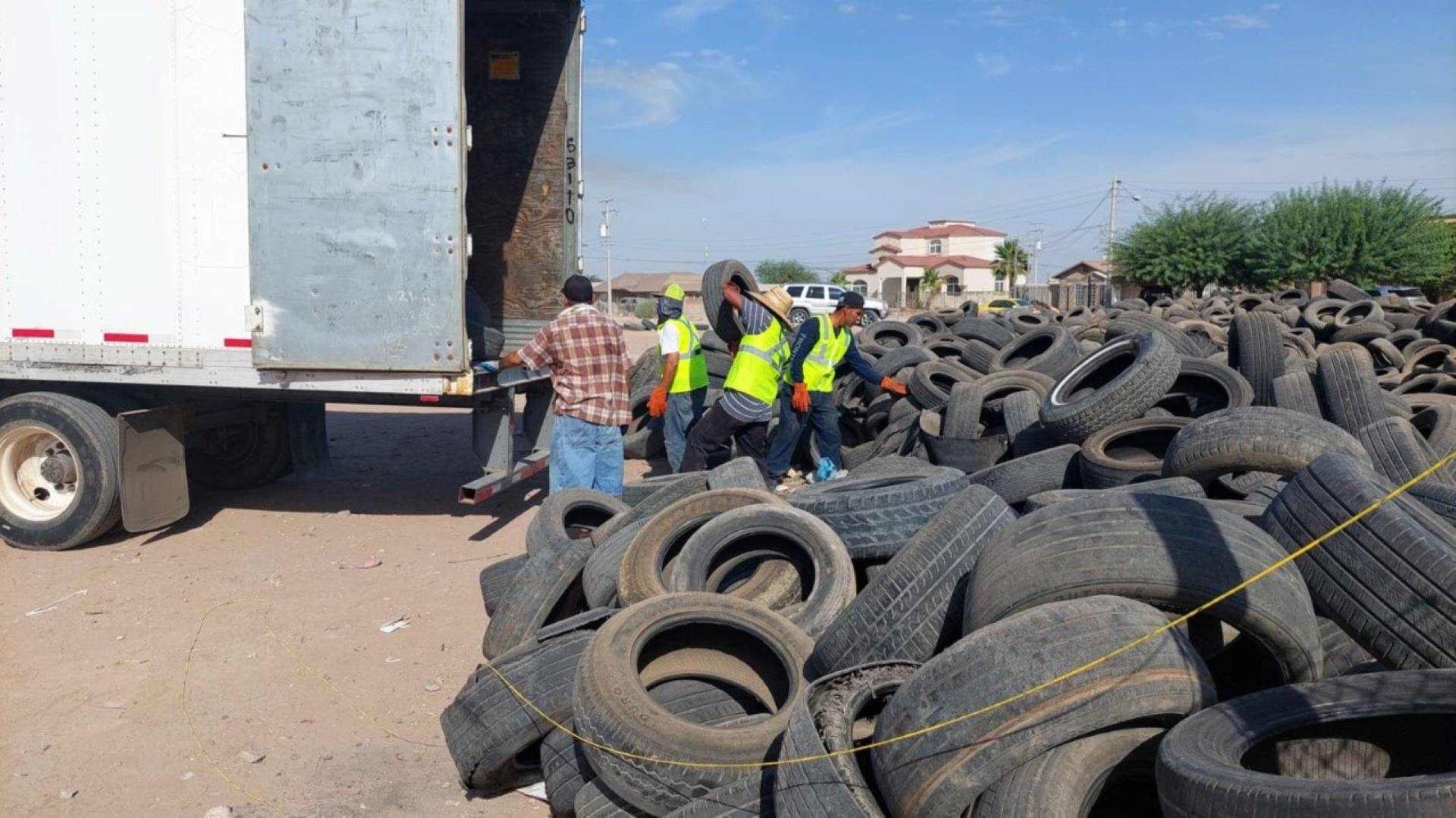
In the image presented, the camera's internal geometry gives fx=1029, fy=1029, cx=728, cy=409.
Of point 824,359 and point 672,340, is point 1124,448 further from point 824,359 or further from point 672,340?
point 672,340

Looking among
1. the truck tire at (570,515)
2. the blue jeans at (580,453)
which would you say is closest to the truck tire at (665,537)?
the truck tire at (570,515)

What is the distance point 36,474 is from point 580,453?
13.1 feet

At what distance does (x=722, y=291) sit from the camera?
892 centimetres


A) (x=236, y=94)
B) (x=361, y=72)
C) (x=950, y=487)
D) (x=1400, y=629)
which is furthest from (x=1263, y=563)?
(x=236, y=94)

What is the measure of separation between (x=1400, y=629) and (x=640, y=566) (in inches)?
111

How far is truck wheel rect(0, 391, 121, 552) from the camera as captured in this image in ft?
23.0

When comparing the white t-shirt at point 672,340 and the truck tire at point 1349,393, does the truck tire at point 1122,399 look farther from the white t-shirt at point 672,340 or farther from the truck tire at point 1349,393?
the white t-shirt at point 672,340

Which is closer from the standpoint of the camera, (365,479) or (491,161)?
(491,161)

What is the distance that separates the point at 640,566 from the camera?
4547mm

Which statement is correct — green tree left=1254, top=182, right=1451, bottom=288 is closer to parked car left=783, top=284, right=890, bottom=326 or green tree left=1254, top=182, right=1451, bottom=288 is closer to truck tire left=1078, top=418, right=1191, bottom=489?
parked car left=783, top=284, right=890, bottom=326

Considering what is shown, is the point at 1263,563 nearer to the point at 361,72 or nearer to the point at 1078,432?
the point at 1078,432

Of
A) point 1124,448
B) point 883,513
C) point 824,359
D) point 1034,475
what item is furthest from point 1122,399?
point 824,359

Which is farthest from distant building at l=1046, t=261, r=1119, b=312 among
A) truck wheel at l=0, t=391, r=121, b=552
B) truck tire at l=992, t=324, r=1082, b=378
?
truck wheel at l=0, t=391, r=121, b=552

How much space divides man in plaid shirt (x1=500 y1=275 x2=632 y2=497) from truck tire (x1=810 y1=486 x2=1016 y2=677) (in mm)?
3449
